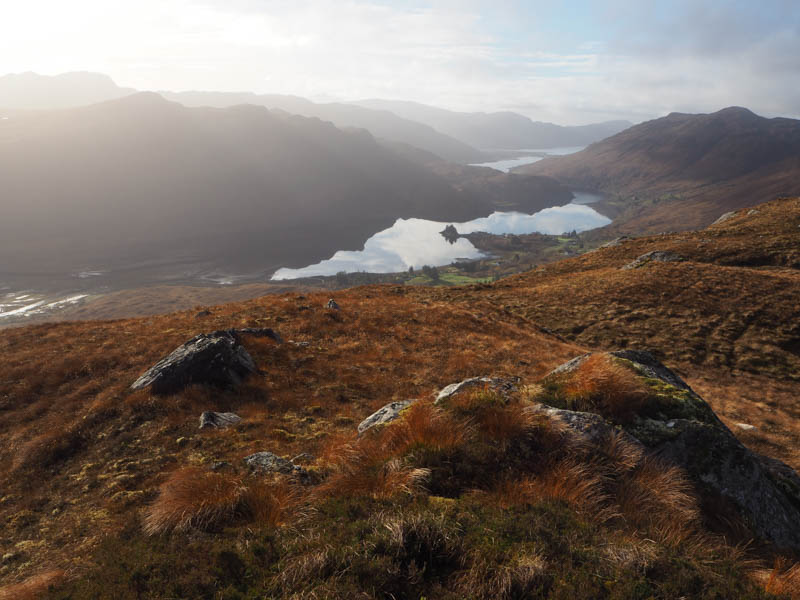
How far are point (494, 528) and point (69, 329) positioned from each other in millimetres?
28271

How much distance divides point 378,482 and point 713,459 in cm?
616

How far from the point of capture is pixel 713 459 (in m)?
6.81

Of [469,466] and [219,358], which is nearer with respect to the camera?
[469,466]

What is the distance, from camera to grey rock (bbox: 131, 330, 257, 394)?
12.5 meters

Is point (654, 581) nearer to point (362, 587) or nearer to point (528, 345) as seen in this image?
point (362, 587)

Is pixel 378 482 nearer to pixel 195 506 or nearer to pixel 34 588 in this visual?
pixel 195 506

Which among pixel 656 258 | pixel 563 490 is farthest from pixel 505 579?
pixel 656 258

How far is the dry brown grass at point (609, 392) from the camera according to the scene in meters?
7.72

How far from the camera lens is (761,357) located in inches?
914

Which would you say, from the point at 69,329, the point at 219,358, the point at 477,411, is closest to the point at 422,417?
the point at 477,411

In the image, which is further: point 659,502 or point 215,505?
point 659,502

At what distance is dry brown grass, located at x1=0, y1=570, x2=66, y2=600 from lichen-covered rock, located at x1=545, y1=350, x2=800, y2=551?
7898 millimetres

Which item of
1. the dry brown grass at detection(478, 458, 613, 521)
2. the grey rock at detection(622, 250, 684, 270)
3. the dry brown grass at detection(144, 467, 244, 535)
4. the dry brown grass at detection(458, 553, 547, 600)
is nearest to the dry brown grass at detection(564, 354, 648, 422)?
the dry brown grass at detection(478, 458, 613, 521)

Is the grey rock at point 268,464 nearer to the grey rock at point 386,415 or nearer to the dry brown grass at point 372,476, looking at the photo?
the dry brown grass at point 372,476
